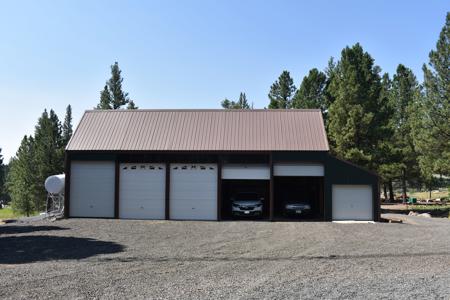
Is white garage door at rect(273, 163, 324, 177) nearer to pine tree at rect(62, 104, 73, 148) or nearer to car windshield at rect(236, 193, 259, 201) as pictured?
car windshield at rect(236, 193, 259, 201)

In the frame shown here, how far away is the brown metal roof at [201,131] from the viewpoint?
25.7m

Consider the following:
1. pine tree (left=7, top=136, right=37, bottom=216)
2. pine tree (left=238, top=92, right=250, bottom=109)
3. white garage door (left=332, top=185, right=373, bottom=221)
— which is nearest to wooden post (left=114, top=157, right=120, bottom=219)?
white garage door (left=332, top=185, right=373, bottom=221)

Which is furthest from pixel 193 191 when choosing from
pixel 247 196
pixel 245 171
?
pixel 247 196

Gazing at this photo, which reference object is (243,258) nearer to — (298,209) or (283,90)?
(298,209)

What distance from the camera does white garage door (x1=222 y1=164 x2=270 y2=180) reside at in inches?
998

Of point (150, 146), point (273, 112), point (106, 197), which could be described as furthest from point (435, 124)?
point (106, 197)

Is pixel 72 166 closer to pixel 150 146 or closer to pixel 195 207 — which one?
pixel 150 146

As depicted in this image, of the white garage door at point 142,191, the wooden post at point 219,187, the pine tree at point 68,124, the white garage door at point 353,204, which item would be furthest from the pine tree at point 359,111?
the pine tree at point 68,124

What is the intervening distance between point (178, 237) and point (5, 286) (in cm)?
858

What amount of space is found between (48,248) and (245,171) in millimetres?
13236

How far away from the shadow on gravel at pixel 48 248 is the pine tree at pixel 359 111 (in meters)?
24.4

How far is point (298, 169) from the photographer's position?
994 inches

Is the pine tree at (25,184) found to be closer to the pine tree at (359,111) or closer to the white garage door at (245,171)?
the white garage door at (245,171)

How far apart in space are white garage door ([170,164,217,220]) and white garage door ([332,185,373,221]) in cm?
659
